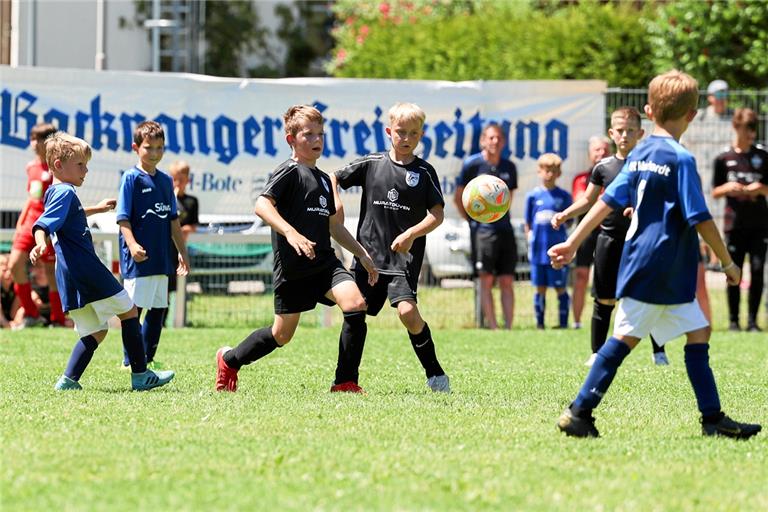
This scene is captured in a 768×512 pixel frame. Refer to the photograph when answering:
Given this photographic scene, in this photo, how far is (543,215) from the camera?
14672mm

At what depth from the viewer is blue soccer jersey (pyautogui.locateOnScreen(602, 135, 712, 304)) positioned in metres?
6.54

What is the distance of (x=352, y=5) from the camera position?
36.9 m

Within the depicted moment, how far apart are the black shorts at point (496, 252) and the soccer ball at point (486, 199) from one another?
218 inches

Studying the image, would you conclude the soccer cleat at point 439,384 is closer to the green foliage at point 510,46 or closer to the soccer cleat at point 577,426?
the soccer cleat at point 577,426

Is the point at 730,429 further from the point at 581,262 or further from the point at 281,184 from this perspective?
the point at 581,262

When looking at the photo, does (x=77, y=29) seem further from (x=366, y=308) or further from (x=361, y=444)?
(x=361, y=444)

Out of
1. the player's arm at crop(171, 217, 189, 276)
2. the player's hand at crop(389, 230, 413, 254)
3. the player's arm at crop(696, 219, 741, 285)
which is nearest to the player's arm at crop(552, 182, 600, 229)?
the player's hand at crop(389, 230, 413, 254)

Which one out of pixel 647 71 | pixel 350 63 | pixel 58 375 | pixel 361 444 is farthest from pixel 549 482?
pixel 350 63

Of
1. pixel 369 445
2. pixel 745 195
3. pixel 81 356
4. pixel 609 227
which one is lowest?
pixel 369 445

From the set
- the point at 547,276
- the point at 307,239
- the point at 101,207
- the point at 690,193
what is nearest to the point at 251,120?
the point at 547,276

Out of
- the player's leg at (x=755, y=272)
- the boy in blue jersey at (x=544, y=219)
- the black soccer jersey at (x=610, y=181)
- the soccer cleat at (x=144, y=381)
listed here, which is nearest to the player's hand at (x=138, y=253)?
the soccer cleat at (x=144, y=381)

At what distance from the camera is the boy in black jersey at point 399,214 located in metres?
8.59

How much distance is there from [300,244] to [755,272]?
840 cm

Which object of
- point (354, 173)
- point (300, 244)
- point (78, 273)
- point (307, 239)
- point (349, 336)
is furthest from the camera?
point (354, 173)
